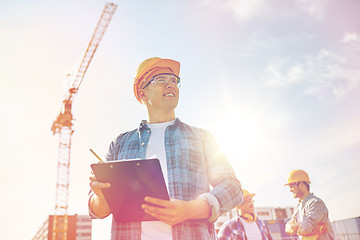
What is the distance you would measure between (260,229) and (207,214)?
5.93 meters

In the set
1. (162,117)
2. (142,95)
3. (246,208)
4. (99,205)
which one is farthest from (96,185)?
(246,208)

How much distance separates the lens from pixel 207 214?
2285 millimetres

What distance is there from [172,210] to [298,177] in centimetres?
644

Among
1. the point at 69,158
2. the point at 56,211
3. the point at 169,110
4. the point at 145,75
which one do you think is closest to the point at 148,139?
the point at 169,110

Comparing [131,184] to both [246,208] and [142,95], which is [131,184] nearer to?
[142,95]

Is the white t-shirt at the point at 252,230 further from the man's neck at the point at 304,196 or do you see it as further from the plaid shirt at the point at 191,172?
the plaid shirt at the point at 191,172

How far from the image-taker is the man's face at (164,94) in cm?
307

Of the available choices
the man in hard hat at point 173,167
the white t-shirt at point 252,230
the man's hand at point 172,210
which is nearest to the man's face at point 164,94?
the man in hard hat at point 173,167

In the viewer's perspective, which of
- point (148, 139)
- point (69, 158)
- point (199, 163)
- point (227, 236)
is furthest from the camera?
point (69, 158)

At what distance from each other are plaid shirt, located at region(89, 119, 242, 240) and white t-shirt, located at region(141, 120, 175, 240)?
0.04 meters

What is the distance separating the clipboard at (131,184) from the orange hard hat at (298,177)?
246 inches

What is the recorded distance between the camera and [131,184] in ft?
7.08

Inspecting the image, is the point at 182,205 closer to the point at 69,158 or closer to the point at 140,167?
the point at 140,167

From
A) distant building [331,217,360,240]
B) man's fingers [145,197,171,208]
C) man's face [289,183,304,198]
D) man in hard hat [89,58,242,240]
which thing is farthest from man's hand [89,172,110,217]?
distant building [331,217,360,240]
